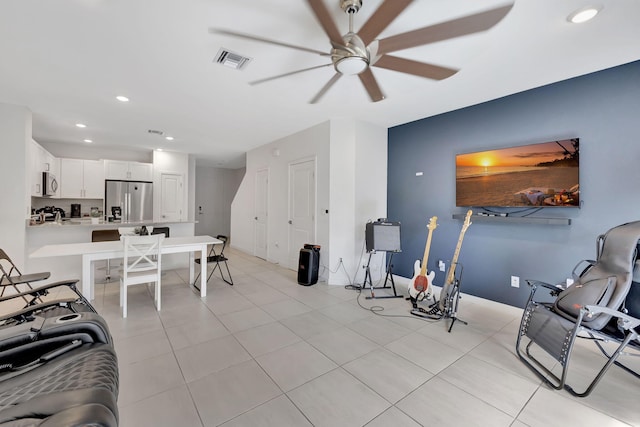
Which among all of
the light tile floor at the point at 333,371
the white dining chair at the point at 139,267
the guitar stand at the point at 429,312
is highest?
the white dining chair at the point at 139,267

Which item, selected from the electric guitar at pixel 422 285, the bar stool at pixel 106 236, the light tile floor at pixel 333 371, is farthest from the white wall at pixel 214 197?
the electric guitar at pixel 422 285

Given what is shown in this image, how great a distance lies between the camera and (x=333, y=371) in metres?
2.01

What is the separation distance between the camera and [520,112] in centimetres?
314

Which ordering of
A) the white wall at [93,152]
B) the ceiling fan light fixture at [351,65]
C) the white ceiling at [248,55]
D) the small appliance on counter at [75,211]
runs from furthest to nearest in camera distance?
the small appliance on counter at [75,211]
the white wall at [93,152]
the white ceiling at [248,55]
the ceiling fan light fixture at [351,65]

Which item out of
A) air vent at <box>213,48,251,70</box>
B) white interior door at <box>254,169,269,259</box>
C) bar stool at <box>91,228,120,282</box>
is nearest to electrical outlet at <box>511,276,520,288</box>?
air vent at <box>213,48,251,70</box>

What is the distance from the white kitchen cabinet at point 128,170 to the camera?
6.03 metres

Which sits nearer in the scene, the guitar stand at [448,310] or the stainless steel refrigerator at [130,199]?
the guitar stand at [448,310]

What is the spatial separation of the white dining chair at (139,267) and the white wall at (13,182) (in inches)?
68.5

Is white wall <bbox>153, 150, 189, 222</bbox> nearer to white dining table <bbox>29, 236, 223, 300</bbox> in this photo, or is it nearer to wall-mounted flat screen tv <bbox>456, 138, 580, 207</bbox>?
white dining table <bbox>29, 236, 223, 300</bbox>

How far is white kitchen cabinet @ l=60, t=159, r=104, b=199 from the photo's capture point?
563 cm

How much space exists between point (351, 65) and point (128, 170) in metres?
6.53

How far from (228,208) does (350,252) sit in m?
6.55

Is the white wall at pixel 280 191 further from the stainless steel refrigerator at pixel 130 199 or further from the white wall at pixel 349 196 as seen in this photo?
the stainless steel refrigerator at pixel 130 199

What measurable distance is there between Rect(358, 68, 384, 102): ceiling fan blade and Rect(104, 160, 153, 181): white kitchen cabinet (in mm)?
6240
